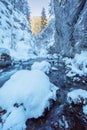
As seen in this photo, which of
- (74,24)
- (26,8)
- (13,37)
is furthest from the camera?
(26,8)

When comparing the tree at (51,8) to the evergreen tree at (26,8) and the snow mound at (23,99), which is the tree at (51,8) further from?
the snow mound at (23,99)

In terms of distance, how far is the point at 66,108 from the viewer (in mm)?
7074

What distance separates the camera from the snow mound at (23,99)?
20.0 feet

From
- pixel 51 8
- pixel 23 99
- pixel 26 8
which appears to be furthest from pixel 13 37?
pixel 51 8

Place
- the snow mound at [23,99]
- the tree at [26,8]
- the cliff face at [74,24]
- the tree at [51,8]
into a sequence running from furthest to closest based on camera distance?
1. the tree at [51,8]
2. the tree at [26,8]
3. the cliff face at [74,24]
4. the snow mound at [23,99]

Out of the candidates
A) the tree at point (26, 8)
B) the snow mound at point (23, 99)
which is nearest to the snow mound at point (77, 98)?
the snow mound at point (23, 99)

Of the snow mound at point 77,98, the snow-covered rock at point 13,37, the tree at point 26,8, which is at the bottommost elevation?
the snow mound at point 77,98

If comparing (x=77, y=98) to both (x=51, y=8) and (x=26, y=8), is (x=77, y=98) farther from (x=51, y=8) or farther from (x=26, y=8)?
(x=51, y=8)

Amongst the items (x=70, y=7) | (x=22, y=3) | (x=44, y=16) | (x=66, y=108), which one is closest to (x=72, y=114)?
(x=66, y=108)

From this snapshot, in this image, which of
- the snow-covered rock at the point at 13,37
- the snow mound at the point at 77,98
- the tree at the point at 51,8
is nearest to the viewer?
the snow mound at the point at 77,98

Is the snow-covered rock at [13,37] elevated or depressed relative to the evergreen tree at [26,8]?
depressed

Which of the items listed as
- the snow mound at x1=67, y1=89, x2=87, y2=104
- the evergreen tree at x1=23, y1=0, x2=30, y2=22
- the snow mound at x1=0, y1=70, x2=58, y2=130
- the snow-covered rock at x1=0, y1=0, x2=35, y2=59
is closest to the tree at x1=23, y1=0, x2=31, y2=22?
the evergreen tree at x1=23, y1=0, x2=30, y2=22

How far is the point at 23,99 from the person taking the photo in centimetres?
694

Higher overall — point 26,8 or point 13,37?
point 26,8
